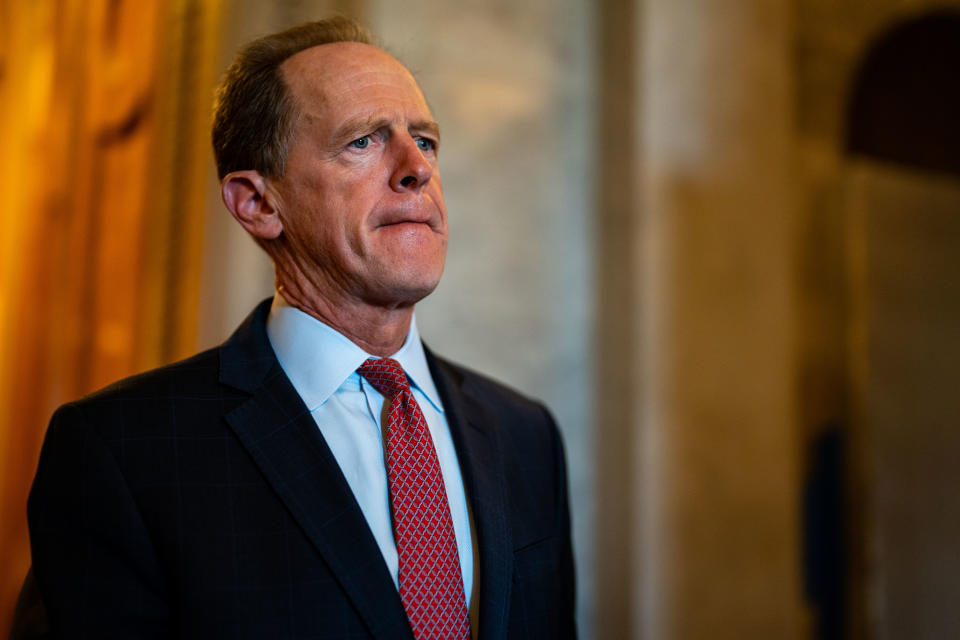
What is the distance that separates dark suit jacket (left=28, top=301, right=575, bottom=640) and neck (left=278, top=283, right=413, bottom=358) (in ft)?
0.48

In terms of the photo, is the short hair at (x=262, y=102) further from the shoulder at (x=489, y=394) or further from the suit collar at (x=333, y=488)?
the shoulder at (x=489, y=394)

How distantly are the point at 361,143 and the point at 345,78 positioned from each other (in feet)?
0.43

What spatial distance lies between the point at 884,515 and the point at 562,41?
229 cm

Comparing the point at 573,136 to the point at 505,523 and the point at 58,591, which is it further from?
the point at 58,591

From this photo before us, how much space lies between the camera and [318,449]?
1302mm

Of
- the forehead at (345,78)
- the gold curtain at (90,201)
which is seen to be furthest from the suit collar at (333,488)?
the gold curtain at (90,201)

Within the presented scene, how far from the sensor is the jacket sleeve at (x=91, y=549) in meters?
1.14

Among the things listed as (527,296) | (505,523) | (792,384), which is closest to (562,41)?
(527,296)

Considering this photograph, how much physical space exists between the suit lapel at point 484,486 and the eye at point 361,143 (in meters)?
0.44

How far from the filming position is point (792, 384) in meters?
3.00

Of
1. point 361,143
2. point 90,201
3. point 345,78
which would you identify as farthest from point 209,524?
point 90,201

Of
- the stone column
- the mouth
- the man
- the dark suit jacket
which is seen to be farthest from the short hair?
the stone column

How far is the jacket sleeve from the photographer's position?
114 centimetres

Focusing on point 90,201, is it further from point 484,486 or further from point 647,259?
point 647,259
